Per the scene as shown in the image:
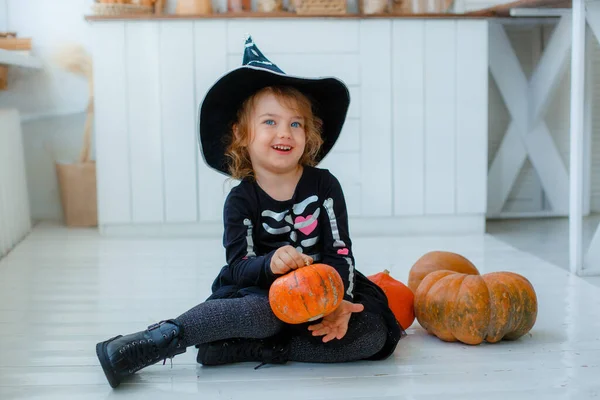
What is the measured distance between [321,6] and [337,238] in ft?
6.67

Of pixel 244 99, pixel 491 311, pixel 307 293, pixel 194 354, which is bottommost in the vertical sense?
pixel 194 354

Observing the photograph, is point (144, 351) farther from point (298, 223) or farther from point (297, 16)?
point (297, 16)

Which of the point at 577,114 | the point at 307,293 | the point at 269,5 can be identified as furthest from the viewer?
the point at 269,5

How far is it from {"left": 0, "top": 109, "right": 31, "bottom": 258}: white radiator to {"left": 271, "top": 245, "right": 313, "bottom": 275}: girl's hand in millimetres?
1927

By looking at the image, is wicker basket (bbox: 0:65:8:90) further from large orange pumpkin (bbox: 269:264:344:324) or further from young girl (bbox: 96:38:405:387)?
large orange pumpkin (bbox: 269:264:344:324)

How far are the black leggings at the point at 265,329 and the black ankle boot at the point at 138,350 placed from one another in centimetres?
3

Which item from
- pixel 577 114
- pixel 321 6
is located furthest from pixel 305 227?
pixel 321 6

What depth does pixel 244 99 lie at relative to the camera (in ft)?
6.85

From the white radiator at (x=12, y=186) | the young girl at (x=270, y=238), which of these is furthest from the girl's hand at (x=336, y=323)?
the white radiator at (x=12, y=186)

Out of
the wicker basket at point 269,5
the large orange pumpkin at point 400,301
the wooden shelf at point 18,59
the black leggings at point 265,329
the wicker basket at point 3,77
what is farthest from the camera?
the wicker basket at point 3,77

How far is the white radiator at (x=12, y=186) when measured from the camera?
→ 11.8 feet

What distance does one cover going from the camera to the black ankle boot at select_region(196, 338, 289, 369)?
197 centimetres

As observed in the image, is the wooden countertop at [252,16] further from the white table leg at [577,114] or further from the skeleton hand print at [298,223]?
the skeleton hand print at [298,223]

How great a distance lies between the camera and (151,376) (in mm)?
1916
